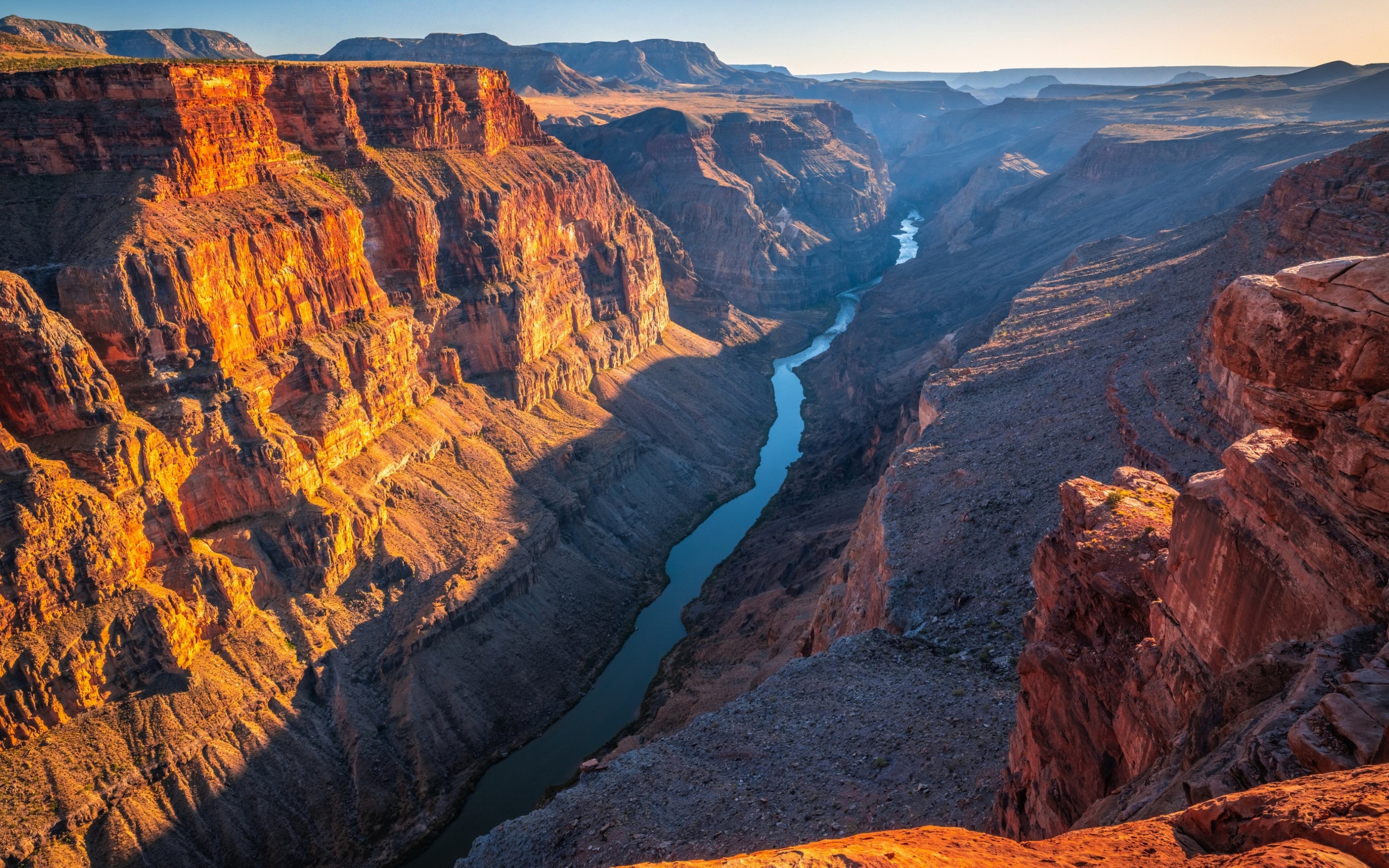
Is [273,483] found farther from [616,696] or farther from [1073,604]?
[1073,604]

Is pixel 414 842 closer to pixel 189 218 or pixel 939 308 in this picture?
pixel 189 218

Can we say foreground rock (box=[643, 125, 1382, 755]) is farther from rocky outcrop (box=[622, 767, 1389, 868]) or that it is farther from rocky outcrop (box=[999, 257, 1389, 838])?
rocky outcrop (box=[622, 767, 1389, 868])

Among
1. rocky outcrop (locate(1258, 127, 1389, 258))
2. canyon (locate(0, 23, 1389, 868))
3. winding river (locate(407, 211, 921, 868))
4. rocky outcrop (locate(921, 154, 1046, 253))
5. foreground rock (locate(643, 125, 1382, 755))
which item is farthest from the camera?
rocky outcrop (locate(921, 154, 1046, 253))

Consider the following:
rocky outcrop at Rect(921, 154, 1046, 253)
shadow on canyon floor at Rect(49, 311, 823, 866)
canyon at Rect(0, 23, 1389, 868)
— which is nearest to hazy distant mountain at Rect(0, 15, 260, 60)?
canyon at Rect(0, 23, 1389, 868)

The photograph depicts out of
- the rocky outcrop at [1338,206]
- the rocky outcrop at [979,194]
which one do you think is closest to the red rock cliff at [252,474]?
the rocky outcrop at [1338,206]

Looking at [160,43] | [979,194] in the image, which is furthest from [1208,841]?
[160,43]

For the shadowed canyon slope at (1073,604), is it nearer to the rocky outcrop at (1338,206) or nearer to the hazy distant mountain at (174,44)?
the rocky outcrop at (1338,206)
